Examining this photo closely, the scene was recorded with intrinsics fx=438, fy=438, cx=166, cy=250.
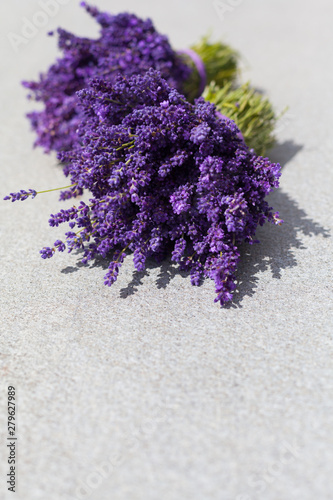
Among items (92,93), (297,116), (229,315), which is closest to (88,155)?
(92,93)

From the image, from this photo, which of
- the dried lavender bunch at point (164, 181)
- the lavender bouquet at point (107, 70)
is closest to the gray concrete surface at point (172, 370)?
the dried lavender bunch at point (164, 181)

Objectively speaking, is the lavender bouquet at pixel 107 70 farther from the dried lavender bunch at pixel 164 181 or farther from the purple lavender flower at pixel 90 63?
the dried lavender bunch at pixel 164 181

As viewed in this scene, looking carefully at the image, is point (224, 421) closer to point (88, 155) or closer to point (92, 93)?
point (88, 155)

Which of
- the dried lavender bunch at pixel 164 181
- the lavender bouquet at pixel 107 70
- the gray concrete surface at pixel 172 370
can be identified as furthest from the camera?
the lavender bouquet at pixel 107 70

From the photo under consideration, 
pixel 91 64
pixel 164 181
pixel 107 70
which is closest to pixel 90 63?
pixel 91 64

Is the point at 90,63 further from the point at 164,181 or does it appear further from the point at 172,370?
the point at 172,370
